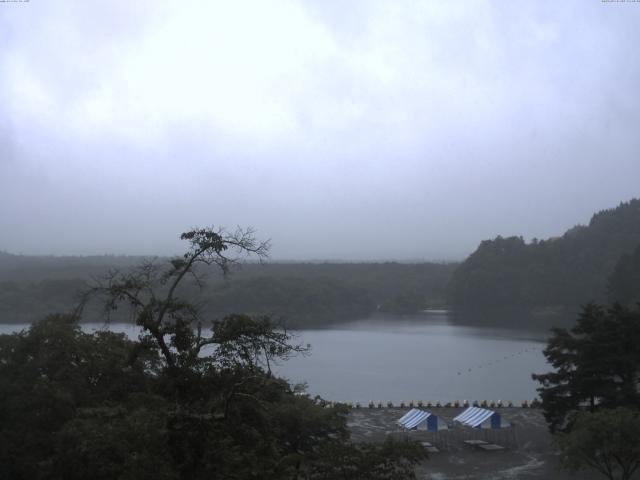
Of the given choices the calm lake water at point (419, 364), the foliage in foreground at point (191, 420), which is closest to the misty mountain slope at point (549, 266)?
the calm lake water at point (419, 364)

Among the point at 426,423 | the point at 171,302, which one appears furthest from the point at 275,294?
the point at 171,302

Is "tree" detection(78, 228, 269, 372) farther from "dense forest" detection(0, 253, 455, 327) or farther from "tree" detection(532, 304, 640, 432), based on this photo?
"dense forest" detection(0, 253, 455, 327)

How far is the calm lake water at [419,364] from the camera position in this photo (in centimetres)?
2259

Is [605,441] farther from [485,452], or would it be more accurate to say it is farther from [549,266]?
[549,266]

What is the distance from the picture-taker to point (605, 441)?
9289 millimetres

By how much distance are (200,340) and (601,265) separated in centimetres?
5694

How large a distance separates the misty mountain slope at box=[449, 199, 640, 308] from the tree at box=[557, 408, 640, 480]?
4632cm

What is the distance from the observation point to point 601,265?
56375 millimetres

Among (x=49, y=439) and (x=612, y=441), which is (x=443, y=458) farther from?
(x=49, y=439)

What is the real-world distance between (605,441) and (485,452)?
408 cm

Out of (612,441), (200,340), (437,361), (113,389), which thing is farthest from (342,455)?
(437,361)

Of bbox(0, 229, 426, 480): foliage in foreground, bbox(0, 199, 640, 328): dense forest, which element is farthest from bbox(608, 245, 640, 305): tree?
bbox(0, 229, 426, 480): foliage in foreground

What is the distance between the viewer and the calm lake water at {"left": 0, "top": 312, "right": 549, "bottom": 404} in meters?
22.6

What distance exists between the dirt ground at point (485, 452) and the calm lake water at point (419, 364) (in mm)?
4928
